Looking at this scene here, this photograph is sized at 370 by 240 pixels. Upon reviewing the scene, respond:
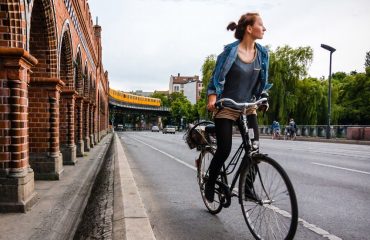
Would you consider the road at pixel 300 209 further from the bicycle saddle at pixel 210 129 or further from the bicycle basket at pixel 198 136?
the bicycle saddle at pixel 210 129

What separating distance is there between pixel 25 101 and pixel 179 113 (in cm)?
9924

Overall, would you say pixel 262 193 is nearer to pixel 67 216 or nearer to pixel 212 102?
pixel 212 102

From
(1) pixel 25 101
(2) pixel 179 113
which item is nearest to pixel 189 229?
(1) pixel 25 101

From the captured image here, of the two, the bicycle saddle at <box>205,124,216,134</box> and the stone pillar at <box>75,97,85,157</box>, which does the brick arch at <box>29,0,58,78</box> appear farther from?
the stone pillar at <box>75,97,85,157</box>

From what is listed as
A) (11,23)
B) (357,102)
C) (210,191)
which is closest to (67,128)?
(11,23)

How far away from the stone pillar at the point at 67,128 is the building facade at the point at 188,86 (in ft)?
405

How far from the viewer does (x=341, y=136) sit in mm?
26844

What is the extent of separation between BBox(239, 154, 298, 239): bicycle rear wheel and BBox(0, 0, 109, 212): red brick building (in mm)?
2707

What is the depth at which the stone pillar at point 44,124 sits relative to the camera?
723 cm

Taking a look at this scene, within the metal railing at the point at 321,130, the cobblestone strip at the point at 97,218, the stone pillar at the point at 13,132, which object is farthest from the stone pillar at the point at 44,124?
the metal railing at the point at 321,130

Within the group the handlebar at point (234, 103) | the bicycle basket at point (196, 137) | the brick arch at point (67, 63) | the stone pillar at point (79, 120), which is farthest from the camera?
the stone pillar at point (79, 120)

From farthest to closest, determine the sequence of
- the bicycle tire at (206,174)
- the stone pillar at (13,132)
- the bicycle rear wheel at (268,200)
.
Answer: the stone pillar at (13,132)
the bicycle tire at (206,174)
the bicycle rear wheel at (268,200)

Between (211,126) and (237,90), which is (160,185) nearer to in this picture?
(211,126)

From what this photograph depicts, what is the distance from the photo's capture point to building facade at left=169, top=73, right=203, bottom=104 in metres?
140
